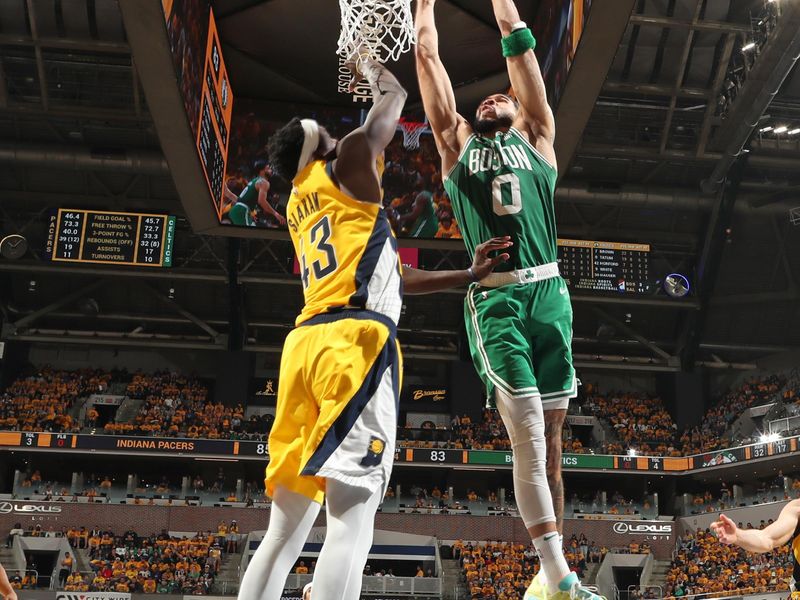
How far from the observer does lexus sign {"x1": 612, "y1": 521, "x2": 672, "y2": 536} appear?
30516 mm

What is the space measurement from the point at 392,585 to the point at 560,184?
46.0 feet

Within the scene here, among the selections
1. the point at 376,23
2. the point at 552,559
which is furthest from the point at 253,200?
the point at 552,559

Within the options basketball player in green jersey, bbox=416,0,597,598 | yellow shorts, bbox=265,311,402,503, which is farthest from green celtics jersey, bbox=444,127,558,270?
yellow shorts, bbox=265,311,402,503

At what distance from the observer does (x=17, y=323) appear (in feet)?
111

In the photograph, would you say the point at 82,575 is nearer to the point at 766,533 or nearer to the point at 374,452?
the point at 766,533

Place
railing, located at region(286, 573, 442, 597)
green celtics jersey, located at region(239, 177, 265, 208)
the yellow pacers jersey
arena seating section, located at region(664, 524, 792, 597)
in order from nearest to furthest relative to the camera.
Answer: the yellow pacers jersey < green celtics jersey, located at region(239, 177, 265, 208) < railing, located at region(286, 573, 442, 597) < arena seating section, located at region(664, 524, 792, 597)

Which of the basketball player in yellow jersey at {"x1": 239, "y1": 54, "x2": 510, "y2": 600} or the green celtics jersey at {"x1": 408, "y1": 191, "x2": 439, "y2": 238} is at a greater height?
the green celtics jersey at {"x1": 408, "y1": 191, "x2": 439, "y2": 238}

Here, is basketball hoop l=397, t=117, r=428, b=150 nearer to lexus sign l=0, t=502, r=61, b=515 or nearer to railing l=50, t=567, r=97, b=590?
railing l=50, t=567, r=97, b=590

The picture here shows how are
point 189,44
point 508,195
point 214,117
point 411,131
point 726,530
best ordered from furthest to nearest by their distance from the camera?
point 411,131 < point 214,117 < point 189,44 < point 508,195 < point 726,530

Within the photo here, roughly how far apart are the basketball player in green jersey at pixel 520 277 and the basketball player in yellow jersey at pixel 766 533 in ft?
2.45

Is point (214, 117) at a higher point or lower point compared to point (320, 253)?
higher

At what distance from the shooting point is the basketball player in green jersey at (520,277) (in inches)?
171

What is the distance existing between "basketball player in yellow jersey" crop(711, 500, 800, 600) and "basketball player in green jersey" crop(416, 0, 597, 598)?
748mm

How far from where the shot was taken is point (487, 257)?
465 centimetres
